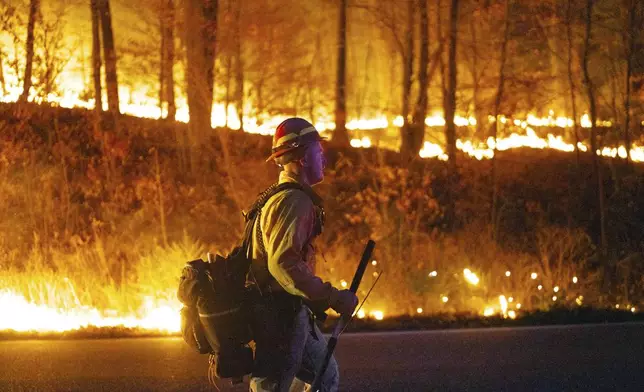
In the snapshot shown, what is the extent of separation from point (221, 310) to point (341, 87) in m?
13.1

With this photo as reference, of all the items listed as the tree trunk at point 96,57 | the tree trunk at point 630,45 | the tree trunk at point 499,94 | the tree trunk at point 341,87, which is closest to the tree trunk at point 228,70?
the tree trunk at point 96,57

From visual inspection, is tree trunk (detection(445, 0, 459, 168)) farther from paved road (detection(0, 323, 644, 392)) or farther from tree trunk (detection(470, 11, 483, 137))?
paved road (detection(0, 323, 644, 392))

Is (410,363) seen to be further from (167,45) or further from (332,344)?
(167,45)

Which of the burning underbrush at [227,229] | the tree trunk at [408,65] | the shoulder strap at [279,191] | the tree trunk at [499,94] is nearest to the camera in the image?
the shoulder strap at [279,191]

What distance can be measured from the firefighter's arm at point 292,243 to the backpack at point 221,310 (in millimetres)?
95

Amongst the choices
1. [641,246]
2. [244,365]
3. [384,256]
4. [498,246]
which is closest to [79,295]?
[384,256]

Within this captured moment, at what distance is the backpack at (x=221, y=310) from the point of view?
13.6 feet

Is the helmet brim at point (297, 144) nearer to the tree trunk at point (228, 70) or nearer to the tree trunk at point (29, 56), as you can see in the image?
the tree trunk at point (29, 56)

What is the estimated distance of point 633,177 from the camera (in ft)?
46.4

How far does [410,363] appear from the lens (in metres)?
7.72

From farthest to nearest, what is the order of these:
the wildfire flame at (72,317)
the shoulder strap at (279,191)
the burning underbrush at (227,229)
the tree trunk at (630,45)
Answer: the tree trunk at (630,45)
the burning underbrush at (227,229)
the wildfire flame at (72,317)
the shoulder strap at (279,191)

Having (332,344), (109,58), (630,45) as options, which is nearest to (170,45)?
(109,58)

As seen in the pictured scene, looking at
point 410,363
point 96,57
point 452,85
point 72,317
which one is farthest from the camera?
point 96,57

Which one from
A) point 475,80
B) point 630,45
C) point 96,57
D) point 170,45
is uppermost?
point 96,57
